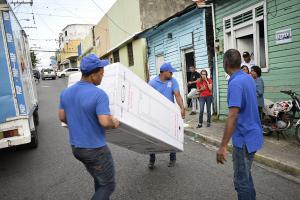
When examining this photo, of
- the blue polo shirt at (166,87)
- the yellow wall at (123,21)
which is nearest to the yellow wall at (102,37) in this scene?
the yellow wall at (123,21)

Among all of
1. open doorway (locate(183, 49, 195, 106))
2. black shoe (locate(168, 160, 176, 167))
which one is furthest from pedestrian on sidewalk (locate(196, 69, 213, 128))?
open doorway (locate(183, 49, 195, 106))

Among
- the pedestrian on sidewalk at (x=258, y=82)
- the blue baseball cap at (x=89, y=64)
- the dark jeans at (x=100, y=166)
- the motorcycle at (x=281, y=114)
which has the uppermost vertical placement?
the blue baseball cap at (x=89, y=64)

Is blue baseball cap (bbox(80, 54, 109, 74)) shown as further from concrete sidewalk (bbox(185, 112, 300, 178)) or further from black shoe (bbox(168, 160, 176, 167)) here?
concrete sidewalk (bbox(185, 112, 300, 178))

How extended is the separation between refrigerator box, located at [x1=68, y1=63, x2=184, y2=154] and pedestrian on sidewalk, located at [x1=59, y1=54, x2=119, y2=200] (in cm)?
38

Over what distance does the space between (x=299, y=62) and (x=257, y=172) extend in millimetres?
2935

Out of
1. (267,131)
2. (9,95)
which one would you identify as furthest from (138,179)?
(267,131)

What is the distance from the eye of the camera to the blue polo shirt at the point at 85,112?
122 inches

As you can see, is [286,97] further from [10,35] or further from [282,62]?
[10,35]

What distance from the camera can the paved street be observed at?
183 inches

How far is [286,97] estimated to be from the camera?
7.62 m

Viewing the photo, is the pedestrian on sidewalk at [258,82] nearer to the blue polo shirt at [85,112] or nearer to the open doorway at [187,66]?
the blue polo shirt at [85,112]

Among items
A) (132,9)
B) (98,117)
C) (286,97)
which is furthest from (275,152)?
(132,9)

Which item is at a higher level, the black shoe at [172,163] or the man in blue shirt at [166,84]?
the man in blue shirt at [166,84]

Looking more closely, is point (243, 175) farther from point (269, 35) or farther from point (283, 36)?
point (269, 35)
